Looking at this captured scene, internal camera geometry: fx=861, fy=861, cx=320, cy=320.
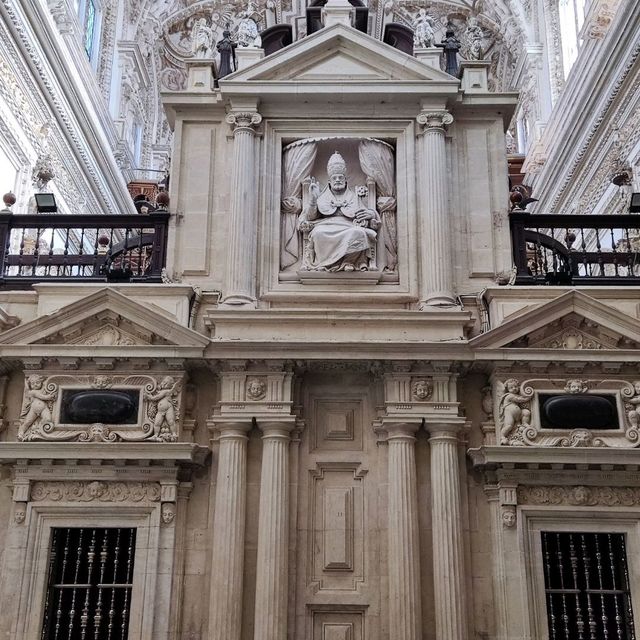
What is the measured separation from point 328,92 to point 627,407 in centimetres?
602

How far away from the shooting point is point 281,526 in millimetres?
10406

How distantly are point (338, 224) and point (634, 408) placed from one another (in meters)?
4.58

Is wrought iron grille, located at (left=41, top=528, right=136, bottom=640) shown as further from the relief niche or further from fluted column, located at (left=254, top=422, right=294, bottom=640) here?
the relief niche

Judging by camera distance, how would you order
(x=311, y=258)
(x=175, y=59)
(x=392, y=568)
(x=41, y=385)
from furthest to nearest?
(x=175, y=59)
(x=311, y=258)
(x=41, y=385)
(x=392, y=568)

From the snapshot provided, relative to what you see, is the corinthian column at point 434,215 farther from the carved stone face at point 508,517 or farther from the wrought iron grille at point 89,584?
the wrought iron grille at point 89,584

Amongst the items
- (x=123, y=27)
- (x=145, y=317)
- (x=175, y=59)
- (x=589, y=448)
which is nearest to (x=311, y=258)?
(x=145, y=317)

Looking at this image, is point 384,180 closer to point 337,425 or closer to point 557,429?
point 337,425

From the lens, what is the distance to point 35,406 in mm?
10898

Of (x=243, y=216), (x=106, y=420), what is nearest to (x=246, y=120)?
(x=243, y=216)

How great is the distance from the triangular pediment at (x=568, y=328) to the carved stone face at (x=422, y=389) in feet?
2.57

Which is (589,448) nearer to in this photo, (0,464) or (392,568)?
(392,568)

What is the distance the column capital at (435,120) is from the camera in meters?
12.4

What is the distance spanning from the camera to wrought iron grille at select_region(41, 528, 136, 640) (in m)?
10.3

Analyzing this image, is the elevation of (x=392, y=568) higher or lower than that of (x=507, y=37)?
lower
